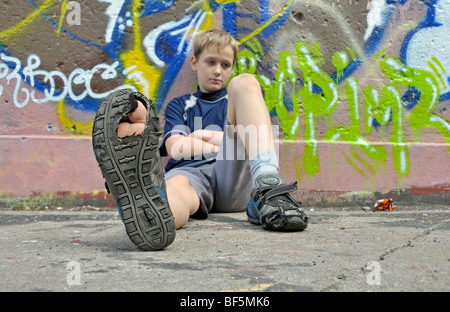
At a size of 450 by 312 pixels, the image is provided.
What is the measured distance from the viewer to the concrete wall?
3.09 metres

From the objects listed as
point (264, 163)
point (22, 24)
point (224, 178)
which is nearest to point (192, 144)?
point (224, 178)

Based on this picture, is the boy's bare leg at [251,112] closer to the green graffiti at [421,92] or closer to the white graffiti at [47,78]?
the white graffiti at [47,78]

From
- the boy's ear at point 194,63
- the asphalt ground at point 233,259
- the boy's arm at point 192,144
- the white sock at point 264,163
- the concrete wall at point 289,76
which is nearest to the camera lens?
the asphalt ground at point 233,259

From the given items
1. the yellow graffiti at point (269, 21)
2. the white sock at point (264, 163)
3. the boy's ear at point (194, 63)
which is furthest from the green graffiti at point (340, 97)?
the white sock at point (264, 163)

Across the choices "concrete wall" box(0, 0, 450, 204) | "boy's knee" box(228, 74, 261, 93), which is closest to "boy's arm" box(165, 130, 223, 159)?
"boy's knee" box(228, 74, 261, 93)

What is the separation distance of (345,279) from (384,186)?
6.65ft

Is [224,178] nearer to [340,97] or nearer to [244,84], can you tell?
[244,84]

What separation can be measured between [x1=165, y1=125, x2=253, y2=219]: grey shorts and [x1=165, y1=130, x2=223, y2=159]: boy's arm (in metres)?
0.08

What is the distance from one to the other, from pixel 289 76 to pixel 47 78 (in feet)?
5.18

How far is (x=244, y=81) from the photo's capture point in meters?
2.01

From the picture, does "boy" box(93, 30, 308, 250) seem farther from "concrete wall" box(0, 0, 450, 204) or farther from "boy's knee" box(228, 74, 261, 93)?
"concrete wall" box(0, 0, 450, 204)

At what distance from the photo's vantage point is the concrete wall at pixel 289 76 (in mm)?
3094

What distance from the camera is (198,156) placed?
2.53 m
